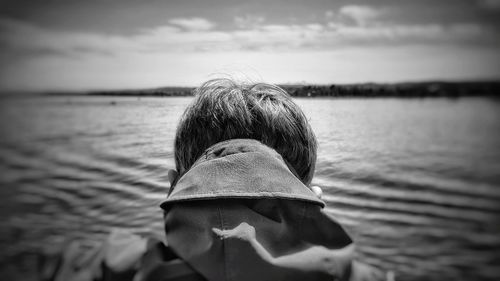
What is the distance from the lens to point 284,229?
1.11 metres

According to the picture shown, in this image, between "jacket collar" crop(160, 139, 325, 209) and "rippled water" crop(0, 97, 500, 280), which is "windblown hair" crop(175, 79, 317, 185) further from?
"rippled water" crop(0, 97, 500, 280)

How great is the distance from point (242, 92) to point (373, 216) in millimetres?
4012

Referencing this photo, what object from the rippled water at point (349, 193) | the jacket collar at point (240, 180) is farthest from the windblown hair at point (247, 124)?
the rippled water at point (349, 193)

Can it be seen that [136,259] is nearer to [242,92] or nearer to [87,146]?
[242,92]

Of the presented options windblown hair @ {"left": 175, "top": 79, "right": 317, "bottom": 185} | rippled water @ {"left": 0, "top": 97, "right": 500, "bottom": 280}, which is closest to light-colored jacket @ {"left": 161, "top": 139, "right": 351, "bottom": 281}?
windblown hair @ {"left": 175, "top": 79, "right": 317, "bottom": 185}

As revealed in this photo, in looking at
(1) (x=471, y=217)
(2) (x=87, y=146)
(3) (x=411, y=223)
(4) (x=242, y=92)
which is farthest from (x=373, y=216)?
(2) (x=87, y=146)

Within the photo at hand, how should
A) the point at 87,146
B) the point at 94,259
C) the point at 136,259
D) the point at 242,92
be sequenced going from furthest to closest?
the point at 87,146
the point at 242,92
the point at 94,259
the point at 136,259

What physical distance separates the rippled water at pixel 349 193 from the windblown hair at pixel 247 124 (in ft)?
2.72

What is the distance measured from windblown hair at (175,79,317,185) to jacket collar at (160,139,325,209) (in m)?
0.31

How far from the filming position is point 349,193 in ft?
18.4

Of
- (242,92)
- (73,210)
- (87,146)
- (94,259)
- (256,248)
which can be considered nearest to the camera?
(256,248)

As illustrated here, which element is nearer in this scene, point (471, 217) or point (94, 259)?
point (94, 259)

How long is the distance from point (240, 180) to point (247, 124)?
45cm

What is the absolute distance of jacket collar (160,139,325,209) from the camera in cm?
108
